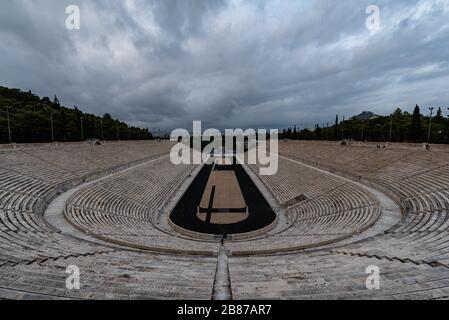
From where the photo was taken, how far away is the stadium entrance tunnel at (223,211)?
15758mm

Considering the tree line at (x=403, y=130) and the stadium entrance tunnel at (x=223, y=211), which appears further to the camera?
the tree line at (x=403, y=130)

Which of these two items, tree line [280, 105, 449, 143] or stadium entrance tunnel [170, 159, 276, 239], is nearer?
stadium entrance tunnel [170, 159, 276, 239]

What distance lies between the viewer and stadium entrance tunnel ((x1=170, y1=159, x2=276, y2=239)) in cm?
1576

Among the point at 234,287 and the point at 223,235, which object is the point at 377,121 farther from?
the point at 234,287

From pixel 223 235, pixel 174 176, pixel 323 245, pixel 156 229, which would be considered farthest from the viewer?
pixel 174 176

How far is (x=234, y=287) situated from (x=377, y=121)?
8194 centimetres

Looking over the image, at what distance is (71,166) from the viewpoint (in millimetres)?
23969

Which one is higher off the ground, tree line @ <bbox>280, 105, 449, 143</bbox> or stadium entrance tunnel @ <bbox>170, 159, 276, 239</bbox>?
tree line @ <bbox>280, 105, 449, 143</bbox>

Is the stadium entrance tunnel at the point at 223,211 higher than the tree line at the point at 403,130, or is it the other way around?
the tree line at the point at 403,130

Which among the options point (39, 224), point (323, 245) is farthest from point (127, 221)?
point (323, 245)

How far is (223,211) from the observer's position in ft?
64.8

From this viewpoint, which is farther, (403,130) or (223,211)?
(403,130)
